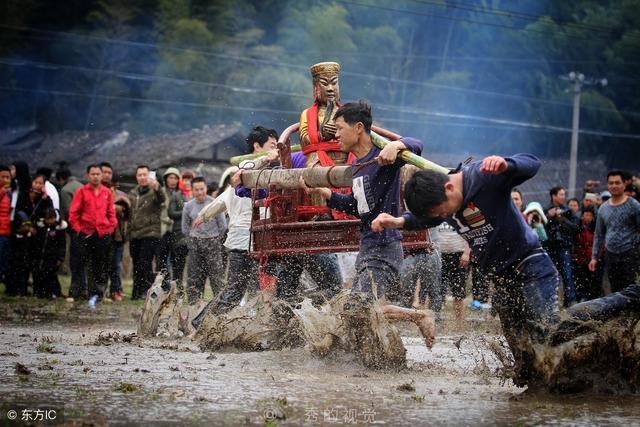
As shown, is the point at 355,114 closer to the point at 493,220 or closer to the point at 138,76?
the point at 493,220

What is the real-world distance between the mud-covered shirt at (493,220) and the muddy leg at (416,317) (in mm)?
1109

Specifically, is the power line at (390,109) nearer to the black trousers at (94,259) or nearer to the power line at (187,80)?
the power line at (187,80)

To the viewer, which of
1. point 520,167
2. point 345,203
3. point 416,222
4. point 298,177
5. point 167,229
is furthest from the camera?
point 167,229

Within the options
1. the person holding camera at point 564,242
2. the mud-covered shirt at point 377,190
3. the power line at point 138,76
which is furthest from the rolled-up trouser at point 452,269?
the power line at point 138,76

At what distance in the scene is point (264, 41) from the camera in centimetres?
4541

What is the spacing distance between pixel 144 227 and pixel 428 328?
29.8ft

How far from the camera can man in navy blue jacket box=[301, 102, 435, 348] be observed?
7.12 m

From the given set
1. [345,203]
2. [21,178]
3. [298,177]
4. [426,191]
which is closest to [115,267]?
[21,178]

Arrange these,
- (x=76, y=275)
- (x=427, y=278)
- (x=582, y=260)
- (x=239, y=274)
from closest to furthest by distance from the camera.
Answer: (x=239, y=274)
(x=427, y=278)
(x=76, y=275)
(x=582, y=260)

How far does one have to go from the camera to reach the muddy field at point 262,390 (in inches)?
214

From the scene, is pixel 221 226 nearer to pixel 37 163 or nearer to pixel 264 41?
pixel 37 163

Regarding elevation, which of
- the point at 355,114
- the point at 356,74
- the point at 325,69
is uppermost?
the point at 356,74

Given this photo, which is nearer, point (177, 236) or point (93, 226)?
point (93, 226)

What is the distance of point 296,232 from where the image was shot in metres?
8.53
